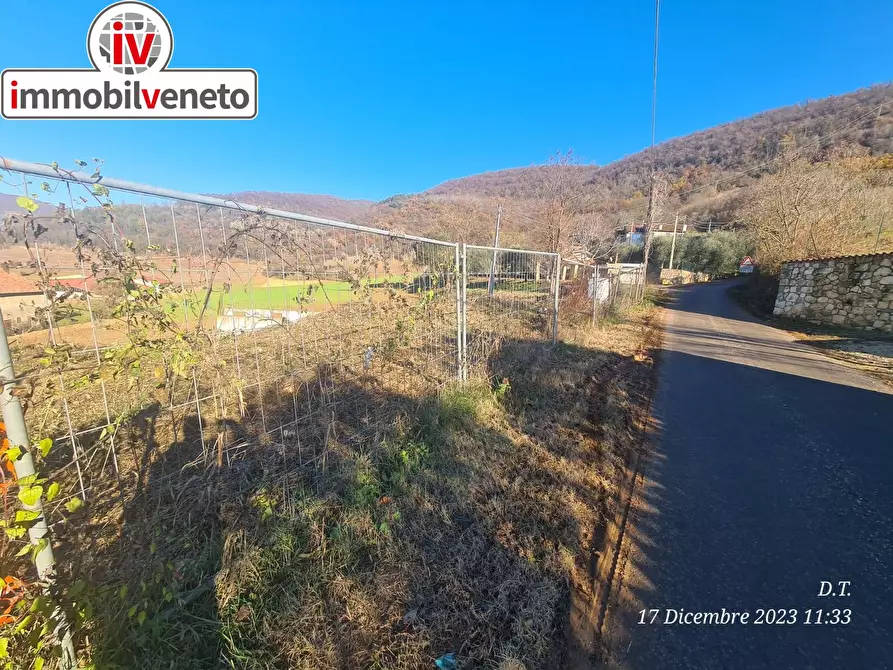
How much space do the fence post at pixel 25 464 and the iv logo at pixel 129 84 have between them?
8.24 ft

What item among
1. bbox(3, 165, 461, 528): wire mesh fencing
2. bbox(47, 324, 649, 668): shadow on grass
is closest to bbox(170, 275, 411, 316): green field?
bbox(3, 165, 461, 528): wire mesh fencing

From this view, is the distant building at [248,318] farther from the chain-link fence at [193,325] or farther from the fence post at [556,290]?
the fence post at [556,290]

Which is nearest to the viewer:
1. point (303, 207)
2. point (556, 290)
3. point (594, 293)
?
point (303, 207)

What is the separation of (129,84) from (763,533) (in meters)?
6.19

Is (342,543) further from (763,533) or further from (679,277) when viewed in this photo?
(679,277)

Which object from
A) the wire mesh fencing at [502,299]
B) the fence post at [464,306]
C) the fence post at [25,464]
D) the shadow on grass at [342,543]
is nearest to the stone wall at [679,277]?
the wire mesh fencing at [502,299]

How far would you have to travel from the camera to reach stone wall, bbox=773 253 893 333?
8.86 meters

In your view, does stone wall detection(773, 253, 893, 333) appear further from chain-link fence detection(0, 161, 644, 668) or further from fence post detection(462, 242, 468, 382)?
fence post detection(462, 242, 468, 382)

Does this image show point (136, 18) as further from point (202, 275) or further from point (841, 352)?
point (841, 352)

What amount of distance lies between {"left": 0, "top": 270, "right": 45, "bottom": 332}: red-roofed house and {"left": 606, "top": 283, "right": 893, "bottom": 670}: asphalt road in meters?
3.26

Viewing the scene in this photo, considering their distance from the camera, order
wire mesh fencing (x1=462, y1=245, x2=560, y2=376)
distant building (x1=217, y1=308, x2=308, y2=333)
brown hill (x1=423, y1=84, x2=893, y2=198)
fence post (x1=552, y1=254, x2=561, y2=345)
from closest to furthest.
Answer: distant building (x1=217, y1=308, x2=308, y2=333) < wire mesh fencing (x1=462, y1=245, x2=560, y2=376) < fence post (x1=552, y1=254, x2=561, y2=345) < brown hill (x1=423, y1=84, x2=893, y2=198)

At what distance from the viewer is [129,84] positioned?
2.96m

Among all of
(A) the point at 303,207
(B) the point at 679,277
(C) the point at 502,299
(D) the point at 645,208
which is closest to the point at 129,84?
(A) the point at 303,207

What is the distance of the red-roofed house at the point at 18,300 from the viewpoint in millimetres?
1440
